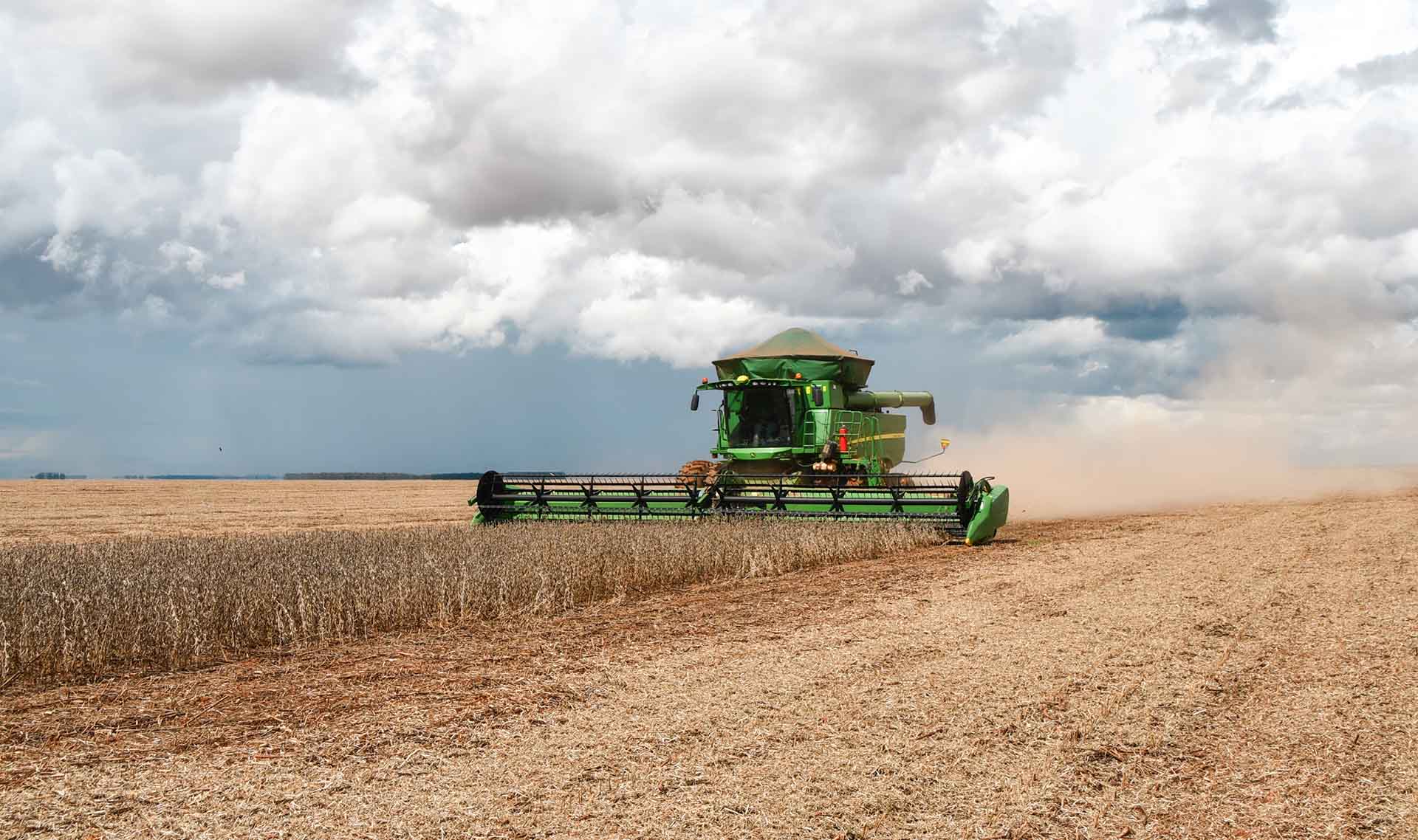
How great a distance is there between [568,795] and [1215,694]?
386cm

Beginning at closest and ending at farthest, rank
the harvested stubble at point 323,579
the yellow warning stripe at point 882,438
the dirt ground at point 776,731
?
the dirt ground at point 776,731 → the harvested stubble at point 323,579 → the yellow warning stripe at point 882,438

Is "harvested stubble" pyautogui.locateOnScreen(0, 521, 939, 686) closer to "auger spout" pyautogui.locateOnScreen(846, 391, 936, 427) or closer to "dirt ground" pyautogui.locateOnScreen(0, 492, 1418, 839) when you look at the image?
"dirt ground" pyautogui.locateOnScreen(0, 492, 1418, 839)

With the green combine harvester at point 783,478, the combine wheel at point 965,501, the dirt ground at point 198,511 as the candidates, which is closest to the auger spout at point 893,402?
the green combine harvester at point 783,478

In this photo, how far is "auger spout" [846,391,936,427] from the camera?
63.9 feet

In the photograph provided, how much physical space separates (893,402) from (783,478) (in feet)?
17.5

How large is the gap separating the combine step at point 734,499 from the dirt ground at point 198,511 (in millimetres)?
4684

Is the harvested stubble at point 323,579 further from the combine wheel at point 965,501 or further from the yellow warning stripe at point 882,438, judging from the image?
the yellow warning stripe at point 882,438

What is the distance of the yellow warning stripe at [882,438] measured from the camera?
60.0 feet

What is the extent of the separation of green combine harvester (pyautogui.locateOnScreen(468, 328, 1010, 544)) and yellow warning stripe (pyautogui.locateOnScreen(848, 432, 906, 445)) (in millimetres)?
35

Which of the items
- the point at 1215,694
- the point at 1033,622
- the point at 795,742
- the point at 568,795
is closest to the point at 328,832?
the point at 568,795

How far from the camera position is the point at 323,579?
930 centimetres

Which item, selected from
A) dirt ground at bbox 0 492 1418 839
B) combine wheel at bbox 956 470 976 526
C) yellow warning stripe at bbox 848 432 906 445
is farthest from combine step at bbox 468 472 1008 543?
dirt ground at bbox 0 492 1418 839

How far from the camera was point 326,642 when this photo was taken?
8125 mm

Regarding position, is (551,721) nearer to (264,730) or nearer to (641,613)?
(264,730)
